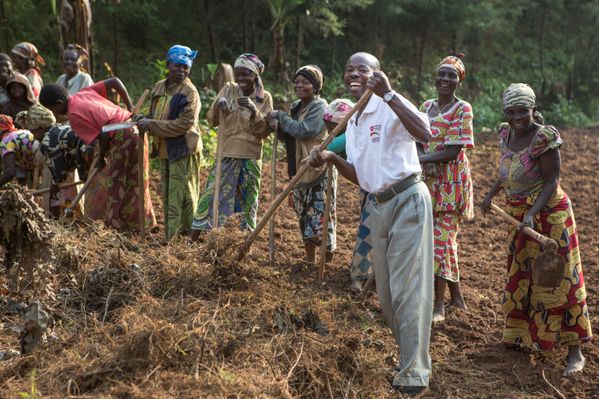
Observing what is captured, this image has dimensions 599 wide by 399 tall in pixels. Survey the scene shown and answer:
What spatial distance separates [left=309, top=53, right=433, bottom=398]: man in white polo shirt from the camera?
3.91 m

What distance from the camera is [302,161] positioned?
183 inches

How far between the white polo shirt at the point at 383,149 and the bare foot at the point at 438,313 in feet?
5.21

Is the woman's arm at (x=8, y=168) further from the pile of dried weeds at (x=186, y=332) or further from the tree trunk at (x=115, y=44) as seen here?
the tree trunk at (x=115, y=44)

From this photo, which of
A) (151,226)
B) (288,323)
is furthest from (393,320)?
(151,226)

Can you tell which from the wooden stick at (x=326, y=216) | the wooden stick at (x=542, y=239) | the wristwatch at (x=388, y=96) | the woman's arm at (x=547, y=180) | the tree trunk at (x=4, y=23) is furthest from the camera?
the tree trunk at (x=4, y=23)

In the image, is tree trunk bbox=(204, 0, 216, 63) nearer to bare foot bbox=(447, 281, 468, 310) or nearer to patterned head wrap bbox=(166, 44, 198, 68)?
patterned head wrap bbox=(166, 44, 198, 68)

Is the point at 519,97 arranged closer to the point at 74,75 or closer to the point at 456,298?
the point at 456,298

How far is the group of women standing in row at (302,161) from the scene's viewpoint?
15.3 ft

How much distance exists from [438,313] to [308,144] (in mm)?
1693

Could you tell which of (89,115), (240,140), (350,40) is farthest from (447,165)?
(350,40)

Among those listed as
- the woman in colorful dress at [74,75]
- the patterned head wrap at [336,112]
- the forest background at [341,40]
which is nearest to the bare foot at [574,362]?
the patterned head wrap at [336,112]

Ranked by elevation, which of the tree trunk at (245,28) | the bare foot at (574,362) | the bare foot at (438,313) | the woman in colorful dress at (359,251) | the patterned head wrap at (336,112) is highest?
the tree trunk at (245,28)

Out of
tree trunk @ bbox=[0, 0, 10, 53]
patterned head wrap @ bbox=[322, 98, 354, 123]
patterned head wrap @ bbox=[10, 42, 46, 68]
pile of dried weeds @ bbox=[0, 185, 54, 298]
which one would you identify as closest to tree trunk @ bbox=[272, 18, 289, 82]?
tree trunk @ bbox=[0, 0, 10, 53]

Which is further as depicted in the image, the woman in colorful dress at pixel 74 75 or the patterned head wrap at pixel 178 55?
the woman in colorful dress at pixel 74 75
